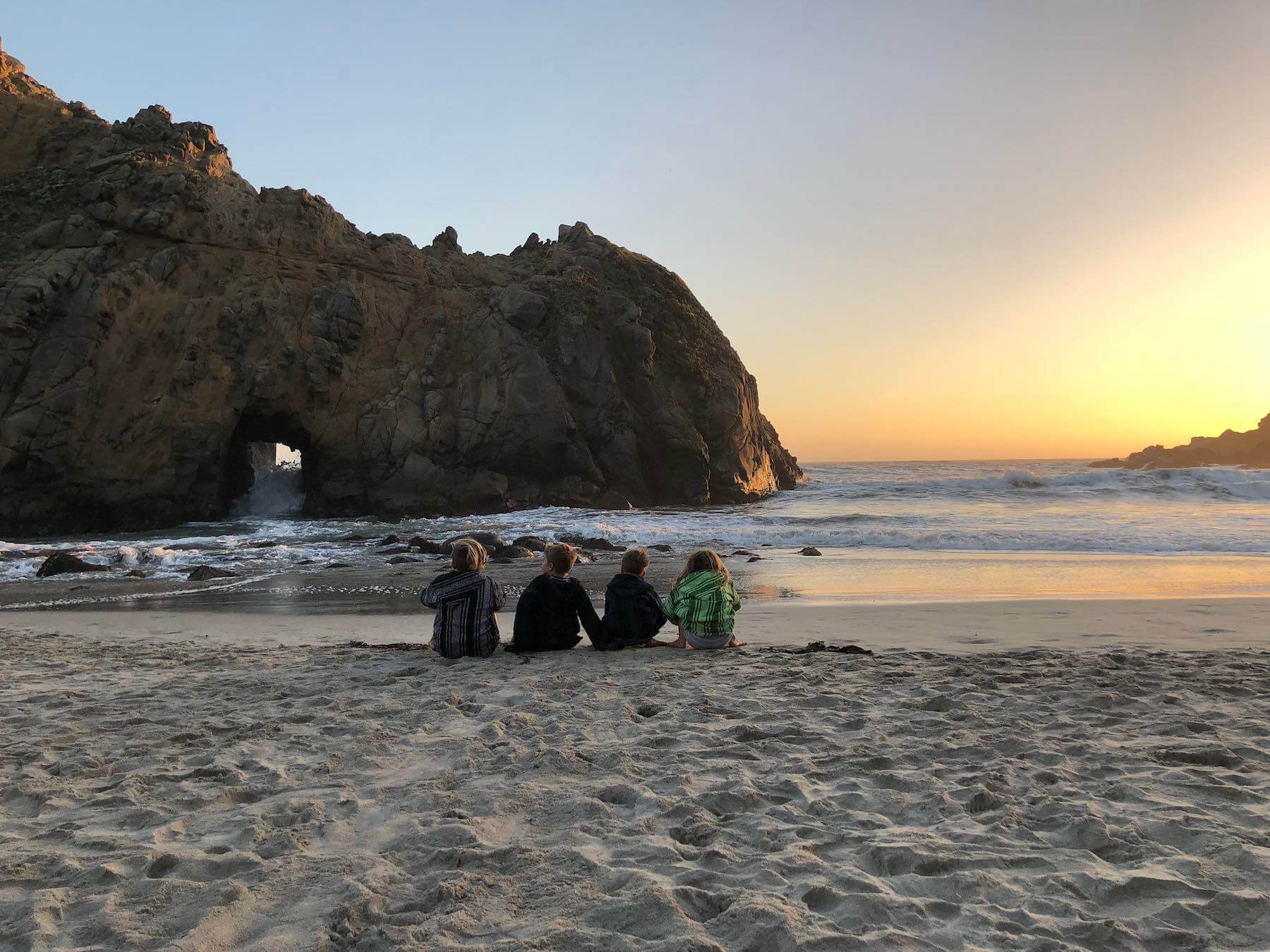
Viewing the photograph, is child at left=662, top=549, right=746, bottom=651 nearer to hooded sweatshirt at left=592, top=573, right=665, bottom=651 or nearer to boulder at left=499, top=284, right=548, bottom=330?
hooded sweatshirt at left=592, top=573, right=665, bottom=651

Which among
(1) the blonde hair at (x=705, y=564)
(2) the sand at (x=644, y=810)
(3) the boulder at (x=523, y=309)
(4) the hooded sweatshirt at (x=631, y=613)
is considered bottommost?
(2) the sand at (x=644, y=810)

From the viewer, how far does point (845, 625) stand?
8922 millimetres

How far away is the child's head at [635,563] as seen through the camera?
7.42 metres

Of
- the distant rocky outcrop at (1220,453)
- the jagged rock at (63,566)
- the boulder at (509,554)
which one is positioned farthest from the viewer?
the distant rocky outcrop at (1220,453)

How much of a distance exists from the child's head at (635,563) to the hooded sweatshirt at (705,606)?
0.38 meters

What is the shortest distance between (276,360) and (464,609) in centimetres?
2682

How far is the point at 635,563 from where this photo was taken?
24.4ft

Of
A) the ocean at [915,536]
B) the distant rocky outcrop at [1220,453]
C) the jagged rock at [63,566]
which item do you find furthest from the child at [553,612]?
the distant rocky outcrop at [1220,453]

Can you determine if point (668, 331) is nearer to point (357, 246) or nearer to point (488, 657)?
point (357, 246)

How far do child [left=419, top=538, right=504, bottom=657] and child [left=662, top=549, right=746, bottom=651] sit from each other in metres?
1.75

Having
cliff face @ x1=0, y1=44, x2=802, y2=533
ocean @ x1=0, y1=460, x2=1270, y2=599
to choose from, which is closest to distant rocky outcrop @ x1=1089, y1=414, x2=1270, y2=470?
ocean @ x1=0, y1=460, x2=1270, y2=599

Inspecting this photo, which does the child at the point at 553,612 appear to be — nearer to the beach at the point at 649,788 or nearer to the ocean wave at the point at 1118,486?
the beach at the point at 649,788

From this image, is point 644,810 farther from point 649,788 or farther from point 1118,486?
point 1118,486

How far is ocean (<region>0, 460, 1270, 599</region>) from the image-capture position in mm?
13234
